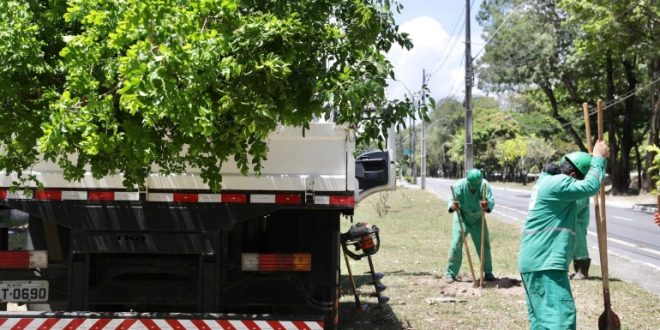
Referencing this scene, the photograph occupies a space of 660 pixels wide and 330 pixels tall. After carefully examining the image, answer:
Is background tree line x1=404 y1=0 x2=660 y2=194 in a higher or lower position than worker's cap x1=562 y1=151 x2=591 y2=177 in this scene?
higher

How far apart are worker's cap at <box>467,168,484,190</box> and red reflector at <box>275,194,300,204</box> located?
4544 mm

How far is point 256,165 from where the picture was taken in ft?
13.6

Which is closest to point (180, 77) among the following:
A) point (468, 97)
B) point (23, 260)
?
point (23, 260)

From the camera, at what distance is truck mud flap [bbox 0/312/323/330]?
4.07m

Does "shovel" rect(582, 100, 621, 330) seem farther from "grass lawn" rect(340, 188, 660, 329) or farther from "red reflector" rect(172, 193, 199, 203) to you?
"red reflector" rect(172, 193, 199, 203)

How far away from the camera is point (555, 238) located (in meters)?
4.93

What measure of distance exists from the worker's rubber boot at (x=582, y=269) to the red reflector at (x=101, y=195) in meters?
6.92

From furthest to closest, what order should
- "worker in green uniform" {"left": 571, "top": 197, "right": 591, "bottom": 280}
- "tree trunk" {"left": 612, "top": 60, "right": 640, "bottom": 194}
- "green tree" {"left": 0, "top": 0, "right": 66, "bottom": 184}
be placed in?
"tree trunk" {"left": 612, "top": 60, "right": 640, "bottom": 194} → "worker in green uniform" {"left": 571, "top": 197, "right": 591, "bottom": 280} → "green tree" {"left": 0, "top": 0, "right": 66, "bottom": 184}

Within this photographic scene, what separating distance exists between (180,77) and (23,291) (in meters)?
2.53

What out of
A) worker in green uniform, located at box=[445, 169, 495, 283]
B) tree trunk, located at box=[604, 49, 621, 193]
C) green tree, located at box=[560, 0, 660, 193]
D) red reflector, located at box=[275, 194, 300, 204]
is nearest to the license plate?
red reflector, located at box=[275, 194, 300, 204]

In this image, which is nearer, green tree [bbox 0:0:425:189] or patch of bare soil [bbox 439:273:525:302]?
green tree [bbox 0:0:425:189]

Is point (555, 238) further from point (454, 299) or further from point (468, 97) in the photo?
point (468, 97)

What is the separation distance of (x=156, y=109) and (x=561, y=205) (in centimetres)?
315

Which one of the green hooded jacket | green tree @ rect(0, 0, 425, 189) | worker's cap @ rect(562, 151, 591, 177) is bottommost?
A: the green hooded jacket
